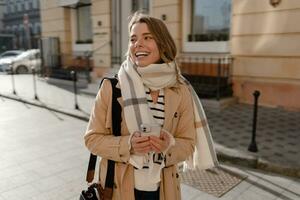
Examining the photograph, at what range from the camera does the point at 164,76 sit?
1896mm

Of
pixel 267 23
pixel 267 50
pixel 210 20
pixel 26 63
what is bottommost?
pixel 26 63

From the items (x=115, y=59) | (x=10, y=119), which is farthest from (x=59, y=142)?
(x=115, y=59)

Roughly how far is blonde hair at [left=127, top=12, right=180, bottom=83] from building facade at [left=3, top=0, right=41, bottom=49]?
173ft

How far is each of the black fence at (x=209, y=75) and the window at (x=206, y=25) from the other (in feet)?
1.13

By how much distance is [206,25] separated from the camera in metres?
9.65

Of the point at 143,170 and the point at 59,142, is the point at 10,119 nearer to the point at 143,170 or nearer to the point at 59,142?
the point at 59,142

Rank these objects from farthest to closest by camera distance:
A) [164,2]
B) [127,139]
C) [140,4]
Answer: [140,4] < [164,2] < [127,139]

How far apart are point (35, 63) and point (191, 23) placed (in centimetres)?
1349

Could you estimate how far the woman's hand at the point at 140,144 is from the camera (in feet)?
5.45

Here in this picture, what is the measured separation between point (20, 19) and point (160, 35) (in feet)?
211

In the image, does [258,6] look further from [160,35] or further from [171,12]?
[160,35]

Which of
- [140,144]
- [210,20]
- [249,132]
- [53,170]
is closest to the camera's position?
[140,144]

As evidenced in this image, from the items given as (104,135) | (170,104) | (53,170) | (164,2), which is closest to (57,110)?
(53,170)

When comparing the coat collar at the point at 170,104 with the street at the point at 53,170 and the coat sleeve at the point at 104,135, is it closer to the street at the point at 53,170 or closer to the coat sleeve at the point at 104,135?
the coat sleeve at the point at 104,135
